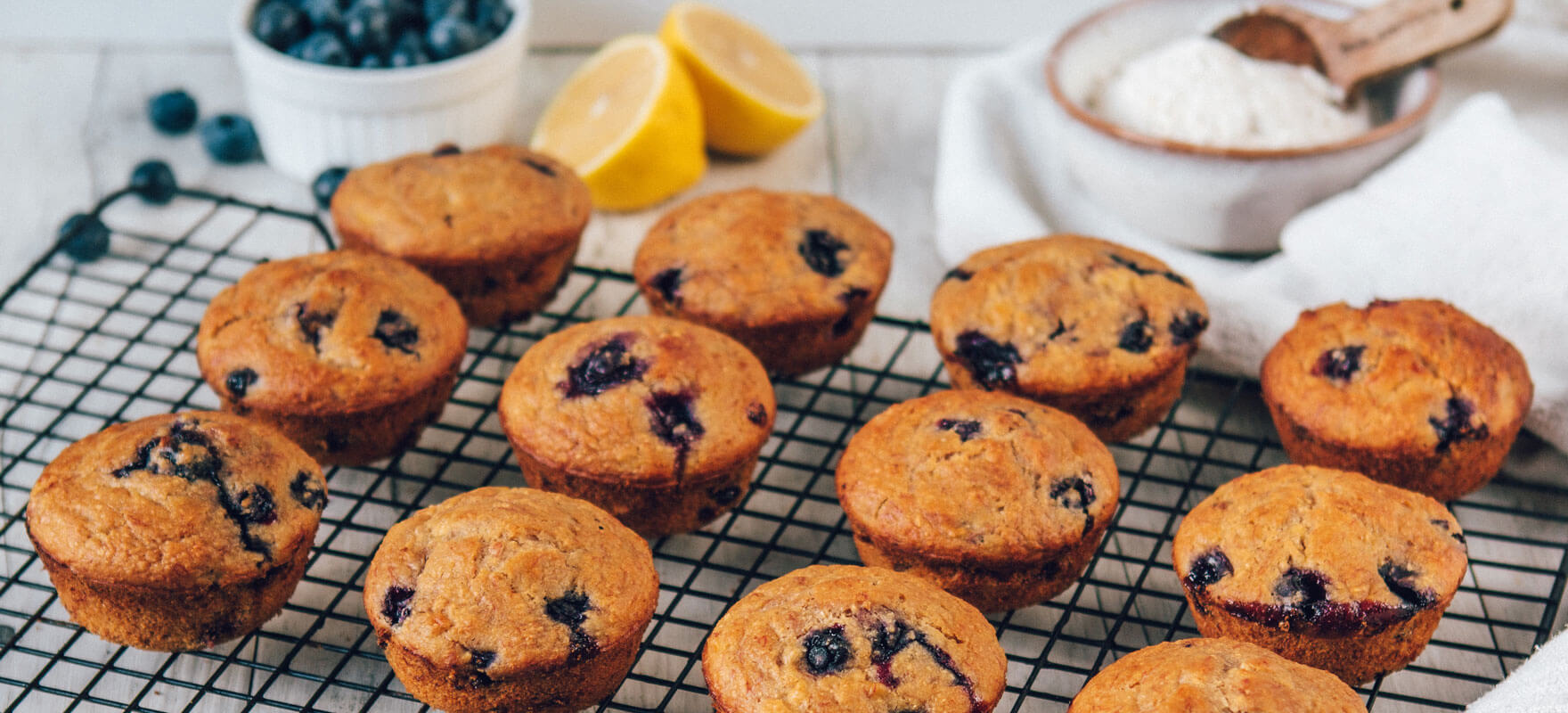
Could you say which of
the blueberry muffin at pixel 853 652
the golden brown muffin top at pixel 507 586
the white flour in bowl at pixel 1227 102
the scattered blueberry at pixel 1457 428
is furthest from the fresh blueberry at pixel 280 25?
the scattered blueberry at pixel 1457 428

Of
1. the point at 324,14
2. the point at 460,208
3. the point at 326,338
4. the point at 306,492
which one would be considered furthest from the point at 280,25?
the point at 306,492

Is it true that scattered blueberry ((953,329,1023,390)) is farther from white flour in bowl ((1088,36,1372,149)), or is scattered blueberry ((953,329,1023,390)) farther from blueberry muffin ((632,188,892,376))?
white flour in bowl ((1088,36,1372,149))

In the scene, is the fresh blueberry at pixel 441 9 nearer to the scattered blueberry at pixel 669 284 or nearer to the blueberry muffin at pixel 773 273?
the blueberry muffin at pixel 773 273

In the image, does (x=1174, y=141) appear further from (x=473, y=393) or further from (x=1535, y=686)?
(x=473, y=393)

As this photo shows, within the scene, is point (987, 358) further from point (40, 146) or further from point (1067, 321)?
point (40, 146)

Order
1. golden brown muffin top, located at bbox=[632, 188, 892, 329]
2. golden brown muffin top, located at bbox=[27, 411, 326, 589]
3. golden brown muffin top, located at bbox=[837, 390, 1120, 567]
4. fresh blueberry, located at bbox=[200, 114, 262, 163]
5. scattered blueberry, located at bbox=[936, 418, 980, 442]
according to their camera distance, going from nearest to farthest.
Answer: golden brown muffin top, located at bbox=[27, 411, 326, 589], golden brown muffin top, located at bbox=[837, 390, 1120, 567], scattered blueberry, located at bbox=[936, 418, 980, 442], golden brown muffin top, located at bbox=[632, 188, 892, 329], fresh blueberry, located at bbox=[200, 114, 262, 163]

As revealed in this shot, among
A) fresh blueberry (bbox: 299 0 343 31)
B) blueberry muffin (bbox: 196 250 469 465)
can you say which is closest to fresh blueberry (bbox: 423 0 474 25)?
fresh blueberry (bbox: 299 0 343 31)
